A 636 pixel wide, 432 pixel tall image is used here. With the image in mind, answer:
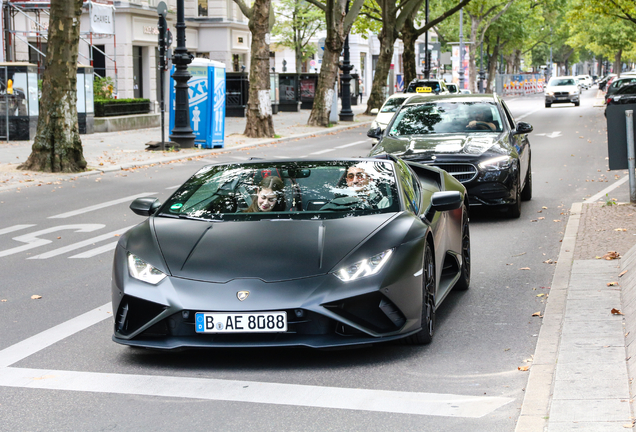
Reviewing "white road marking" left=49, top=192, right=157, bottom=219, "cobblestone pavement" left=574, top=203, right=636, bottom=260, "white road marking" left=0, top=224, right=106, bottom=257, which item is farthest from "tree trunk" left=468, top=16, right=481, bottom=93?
"white road marking" left=0, top=224, right=106, bottom=257

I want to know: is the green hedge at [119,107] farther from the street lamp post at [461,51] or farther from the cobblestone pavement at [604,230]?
the street lamp post at [461,51]

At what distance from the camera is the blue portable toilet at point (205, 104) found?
2561cm

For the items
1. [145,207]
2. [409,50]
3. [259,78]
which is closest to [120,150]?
[259,78]

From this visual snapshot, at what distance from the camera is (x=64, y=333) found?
20.7 ft

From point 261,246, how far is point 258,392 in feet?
3.06

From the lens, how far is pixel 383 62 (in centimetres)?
4547

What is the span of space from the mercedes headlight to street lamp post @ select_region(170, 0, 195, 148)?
14544mm

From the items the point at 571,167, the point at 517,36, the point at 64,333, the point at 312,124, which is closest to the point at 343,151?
the point at 571,167

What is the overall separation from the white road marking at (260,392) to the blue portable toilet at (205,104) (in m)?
20.5

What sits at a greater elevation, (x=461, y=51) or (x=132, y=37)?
(x=461, y=51)

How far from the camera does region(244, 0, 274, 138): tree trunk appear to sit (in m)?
29.2

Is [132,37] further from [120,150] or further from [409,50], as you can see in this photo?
[120,150]

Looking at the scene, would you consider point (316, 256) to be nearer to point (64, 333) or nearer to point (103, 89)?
point (64, 333)

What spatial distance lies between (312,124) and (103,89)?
795cm
